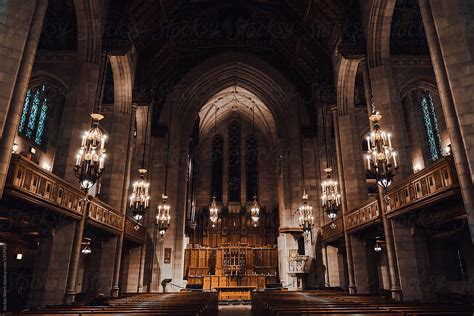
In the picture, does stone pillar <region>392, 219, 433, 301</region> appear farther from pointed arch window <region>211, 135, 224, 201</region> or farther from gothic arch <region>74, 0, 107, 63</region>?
pointed arch window <region>211, 135, 224, 201</region>

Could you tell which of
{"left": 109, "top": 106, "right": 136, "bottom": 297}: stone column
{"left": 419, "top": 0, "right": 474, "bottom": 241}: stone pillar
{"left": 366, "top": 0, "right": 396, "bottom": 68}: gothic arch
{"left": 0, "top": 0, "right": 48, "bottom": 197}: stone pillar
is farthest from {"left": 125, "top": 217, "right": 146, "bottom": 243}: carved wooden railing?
{"left": 419, "top": 0, "right": 474, "bottom": 241}: stone pillar

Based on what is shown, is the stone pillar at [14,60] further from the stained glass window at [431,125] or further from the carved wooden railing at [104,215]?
the stained glass window at [431,125]

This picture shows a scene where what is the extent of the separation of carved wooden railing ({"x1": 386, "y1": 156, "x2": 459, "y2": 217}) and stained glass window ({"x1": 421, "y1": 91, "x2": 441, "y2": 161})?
9.32 meters

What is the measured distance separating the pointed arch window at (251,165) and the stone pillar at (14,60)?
26335 mm

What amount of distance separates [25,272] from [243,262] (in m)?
15.0

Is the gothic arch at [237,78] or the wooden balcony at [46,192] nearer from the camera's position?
the wooden balcony at [46,192]

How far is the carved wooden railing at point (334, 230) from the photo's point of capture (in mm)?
15582

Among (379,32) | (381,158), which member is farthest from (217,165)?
(381,158)

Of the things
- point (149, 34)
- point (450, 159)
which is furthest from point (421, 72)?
point (149, 34)

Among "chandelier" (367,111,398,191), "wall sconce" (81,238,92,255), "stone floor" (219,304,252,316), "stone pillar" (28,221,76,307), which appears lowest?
"stone floor" (219,304,252,316)

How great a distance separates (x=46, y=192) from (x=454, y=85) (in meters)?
10.0

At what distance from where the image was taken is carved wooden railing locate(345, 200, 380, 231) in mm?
11641

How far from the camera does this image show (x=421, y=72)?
42.0ft

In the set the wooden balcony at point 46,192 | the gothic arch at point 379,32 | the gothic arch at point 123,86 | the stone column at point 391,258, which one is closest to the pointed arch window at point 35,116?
the gothic arch at point 123,86
